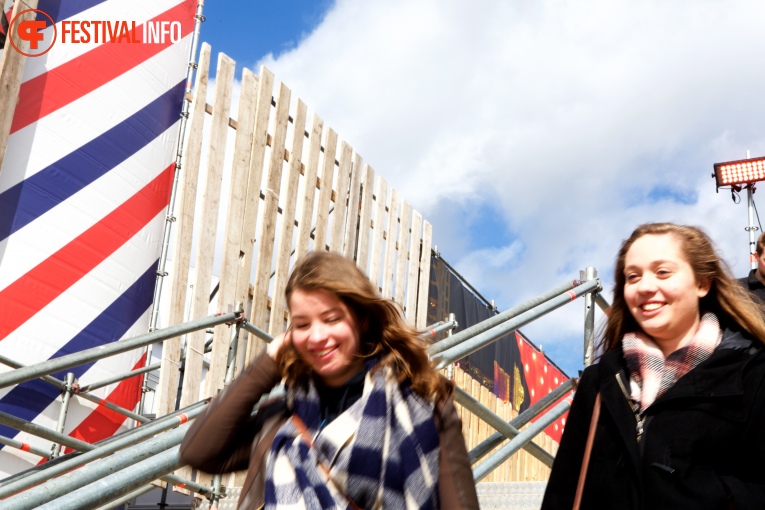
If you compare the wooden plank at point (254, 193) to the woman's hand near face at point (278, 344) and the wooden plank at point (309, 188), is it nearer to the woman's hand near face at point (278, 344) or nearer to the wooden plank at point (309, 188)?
the wooden plank at point (309, 188)

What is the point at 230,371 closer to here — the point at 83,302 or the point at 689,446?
the point at 83,302

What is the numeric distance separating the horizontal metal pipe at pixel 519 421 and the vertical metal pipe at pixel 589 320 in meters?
0.22

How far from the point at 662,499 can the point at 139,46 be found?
5011 millimetres

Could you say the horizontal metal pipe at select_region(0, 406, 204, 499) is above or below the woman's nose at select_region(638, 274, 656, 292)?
below

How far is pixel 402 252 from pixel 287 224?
2.03 metres

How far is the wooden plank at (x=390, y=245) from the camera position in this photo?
8.07 meters

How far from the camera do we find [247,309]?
6.20 metres

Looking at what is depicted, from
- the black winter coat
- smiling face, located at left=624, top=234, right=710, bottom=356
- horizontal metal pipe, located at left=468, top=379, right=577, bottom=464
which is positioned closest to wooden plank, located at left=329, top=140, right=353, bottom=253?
horizontal metal pipe, located at left=468, top=379, right=577, bottom=464

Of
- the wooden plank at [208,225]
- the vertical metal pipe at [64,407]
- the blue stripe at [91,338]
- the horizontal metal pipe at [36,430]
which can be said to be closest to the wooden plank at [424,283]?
the wooden plank at [208,225]

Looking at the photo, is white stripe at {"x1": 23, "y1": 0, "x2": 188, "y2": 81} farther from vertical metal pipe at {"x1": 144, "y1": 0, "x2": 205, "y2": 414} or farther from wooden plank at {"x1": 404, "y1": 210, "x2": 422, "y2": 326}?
wooden plank at {"x1": 404, "y1": 210, "x2": 422, "y2": 326}

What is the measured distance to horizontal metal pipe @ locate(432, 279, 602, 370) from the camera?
2.69 m

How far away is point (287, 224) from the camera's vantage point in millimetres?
6641

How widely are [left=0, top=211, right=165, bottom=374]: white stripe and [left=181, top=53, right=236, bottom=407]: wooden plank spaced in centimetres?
30

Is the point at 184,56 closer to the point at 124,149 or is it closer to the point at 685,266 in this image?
the point at 124,149
